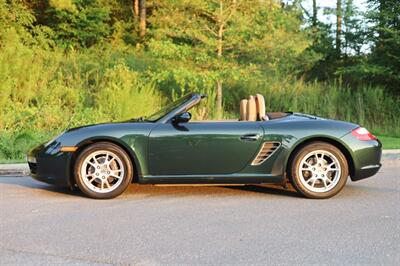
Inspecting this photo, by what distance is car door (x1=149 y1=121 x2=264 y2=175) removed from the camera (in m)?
6.06

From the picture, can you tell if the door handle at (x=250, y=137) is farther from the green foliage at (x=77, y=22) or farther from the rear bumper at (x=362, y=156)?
the green foliage at (x=77, y=22)

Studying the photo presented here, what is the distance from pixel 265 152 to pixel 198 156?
0.76 m

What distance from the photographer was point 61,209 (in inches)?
221

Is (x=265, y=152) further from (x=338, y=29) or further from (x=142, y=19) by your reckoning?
(x=142, y=19)

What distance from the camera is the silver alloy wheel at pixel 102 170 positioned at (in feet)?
20.0

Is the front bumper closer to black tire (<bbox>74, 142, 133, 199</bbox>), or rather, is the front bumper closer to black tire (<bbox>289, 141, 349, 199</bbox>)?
black tire (<bbox>74, 142, 133, 199</bbox>)

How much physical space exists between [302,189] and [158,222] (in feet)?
6.25

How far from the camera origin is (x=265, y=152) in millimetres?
6117

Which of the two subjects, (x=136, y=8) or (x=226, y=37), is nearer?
(x=226, y=37)

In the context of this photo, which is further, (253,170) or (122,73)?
(122,73)

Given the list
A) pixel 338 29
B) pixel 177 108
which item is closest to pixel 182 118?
pixel 177 108

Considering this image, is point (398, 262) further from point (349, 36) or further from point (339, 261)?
point (349, 36)

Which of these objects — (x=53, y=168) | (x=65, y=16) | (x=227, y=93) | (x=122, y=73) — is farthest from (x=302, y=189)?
(x=65, y=16)

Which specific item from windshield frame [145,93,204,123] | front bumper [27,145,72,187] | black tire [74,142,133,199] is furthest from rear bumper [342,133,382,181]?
front bumper [27,145,72,187]
